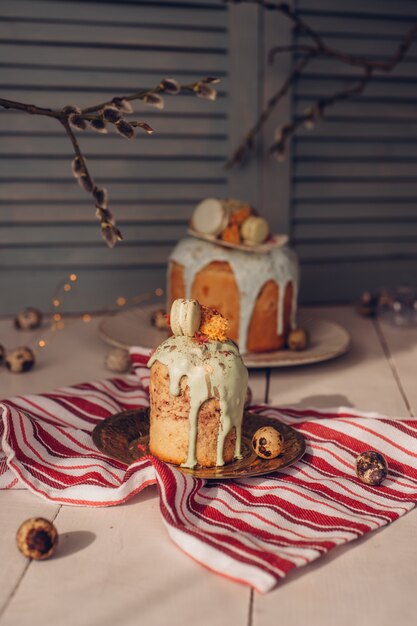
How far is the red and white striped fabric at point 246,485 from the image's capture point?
2.79 ft

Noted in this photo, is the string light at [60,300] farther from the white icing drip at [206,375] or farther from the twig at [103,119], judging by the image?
the white icing drip at [206,375]

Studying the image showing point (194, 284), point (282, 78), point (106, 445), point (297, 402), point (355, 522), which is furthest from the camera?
point (282, 78)

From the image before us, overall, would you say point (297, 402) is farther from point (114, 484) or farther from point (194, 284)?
point (114, 484)

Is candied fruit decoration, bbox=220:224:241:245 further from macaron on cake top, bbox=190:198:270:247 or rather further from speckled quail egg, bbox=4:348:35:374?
speckled quail egg, bbox=4:348:35:374

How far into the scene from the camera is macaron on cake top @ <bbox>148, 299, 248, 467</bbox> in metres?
1.00

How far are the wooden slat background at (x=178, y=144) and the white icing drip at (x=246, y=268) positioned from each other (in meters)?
0.39

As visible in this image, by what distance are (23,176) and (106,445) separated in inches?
39.2

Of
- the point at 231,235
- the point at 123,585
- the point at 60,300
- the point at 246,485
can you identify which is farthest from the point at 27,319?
the point at 123,585

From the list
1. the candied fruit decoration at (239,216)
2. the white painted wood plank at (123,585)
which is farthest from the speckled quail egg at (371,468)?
the candied fruit decoration at (239,216)

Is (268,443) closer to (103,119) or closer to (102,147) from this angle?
(103,119)

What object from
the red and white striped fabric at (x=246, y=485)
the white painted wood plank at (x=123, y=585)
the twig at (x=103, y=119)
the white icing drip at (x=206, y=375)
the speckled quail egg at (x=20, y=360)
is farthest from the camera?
the speckled quail egg at (x=20, y=360)

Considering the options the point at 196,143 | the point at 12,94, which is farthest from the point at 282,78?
the point at 12,94

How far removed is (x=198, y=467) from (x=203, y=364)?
0.14 metres

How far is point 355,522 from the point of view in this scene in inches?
36.3
